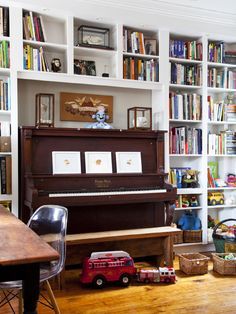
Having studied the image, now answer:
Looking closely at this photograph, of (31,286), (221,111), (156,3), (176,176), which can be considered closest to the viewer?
(31,286)

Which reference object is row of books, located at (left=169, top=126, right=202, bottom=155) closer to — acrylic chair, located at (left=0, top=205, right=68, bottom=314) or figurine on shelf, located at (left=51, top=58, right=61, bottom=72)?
figurine on shelf, located at (left=51, top=58, right=61, bottom=72)

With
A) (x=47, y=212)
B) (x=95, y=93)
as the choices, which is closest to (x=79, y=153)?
(x=95, y=93)

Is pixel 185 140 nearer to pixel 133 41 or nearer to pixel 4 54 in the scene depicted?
pixel 133 41

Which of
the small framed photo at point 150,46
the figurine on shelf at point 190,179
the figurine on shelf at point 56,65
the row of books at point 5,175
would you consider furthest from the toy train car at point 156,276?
the small framed photo at point 150,46

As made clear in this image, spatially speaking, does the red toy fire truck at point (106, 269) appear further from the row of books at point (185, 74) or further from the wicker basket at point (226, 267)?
the row of books at point (185, 74)

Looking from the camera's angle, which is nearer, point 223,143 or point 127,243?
point 127,243

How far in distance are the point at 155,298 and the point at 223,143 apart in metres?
2.43

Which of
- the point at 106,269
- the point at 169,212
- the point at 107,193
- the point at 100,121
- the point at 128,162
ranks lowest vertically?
the point at 106,269

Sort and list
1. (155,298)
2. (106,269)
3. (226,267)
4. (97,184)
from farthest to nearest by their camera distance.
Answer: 1. (97,184)
2. (226,267)
3. (106,269)
4. (155,298)

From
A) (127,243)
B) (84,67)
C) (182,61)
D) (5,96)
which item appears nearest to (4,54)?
(5,96)

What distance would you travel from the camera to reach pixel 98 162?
4.04m

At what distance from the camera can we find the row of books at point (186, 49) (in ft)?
15.2

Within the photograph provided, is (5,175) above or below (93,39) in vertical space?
below

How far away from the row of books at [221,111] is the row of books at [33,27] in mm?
2226
